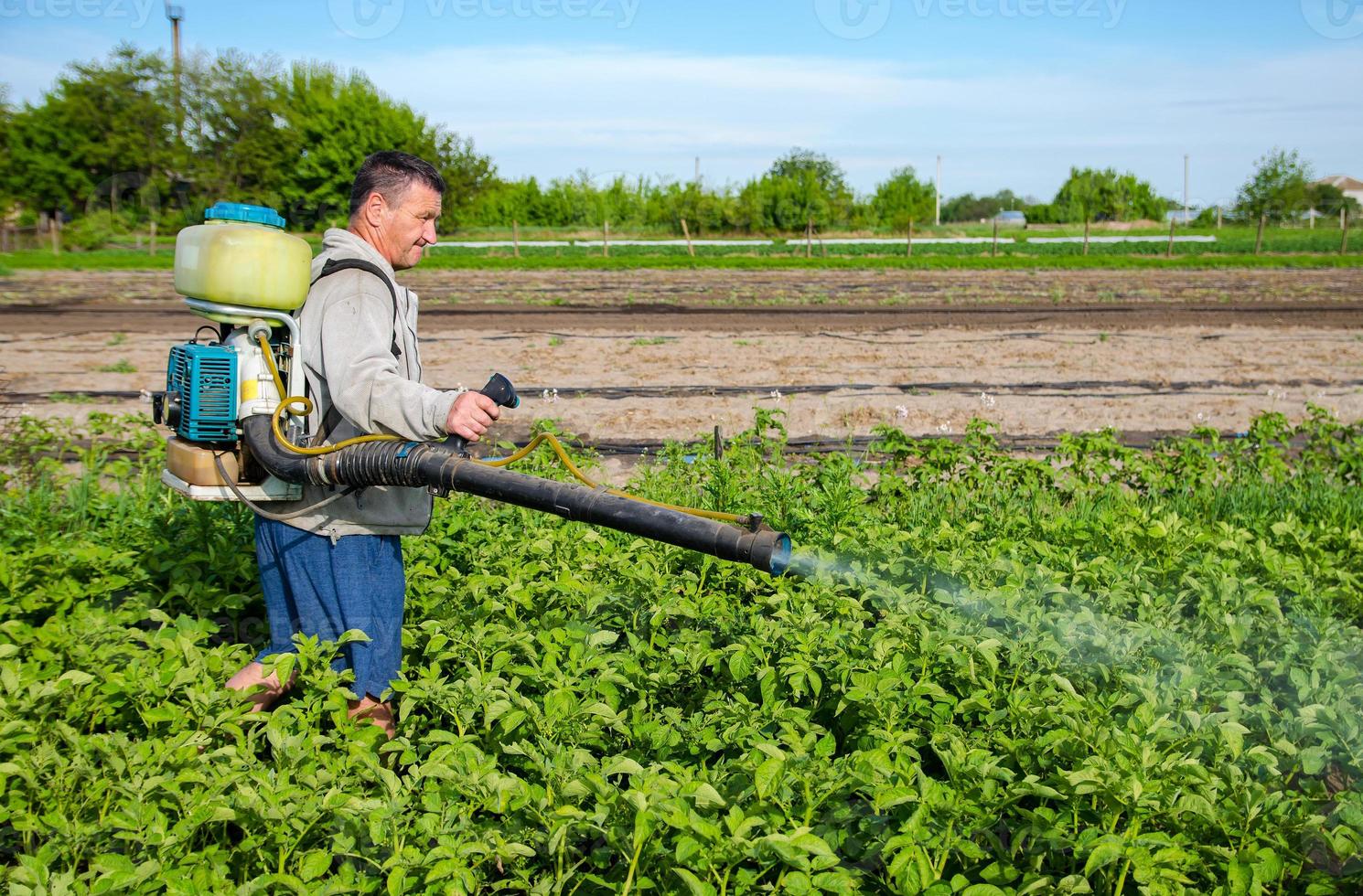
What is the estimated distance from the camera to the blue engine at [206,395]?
314 centimetres

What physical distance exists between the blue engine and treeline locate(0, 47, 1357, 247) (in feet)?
137

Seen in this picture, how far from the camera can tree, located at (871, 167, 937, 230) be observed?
2484 inches

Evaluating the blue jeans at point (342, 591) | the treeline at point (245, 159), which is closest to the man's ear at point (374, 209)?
the blue jeans at point (342, 591)

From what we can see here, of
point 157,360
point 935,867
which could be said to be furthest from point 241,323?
point 157,360

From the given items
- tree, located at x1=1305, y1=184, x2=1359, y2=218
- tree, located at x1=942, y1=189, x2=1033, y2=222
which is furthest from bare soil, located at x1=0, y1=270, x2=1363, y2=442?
tree, located at x1=942, y1=189, x2=1033, y2=222

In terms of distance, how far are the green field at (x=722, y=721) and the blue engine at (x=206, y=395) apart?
24.6 inches

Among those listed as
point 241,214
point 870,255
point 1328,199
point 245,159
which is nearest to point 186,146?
point 245,159

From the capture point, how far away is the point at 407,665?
149 inches

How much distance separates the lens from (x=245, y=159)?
47.5 m

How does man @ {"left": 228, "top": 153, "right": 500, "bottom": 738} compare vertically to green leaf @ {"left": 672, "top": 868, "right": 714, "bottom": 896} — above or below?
above

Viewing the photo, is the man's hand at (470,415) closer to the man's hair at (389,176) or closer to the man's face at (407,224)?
the man's face at (407,224)

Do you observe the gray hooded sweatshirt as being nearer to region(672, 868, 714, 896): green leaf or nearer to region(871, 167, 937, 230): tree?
region(672, 868, 714, 896): green leaf

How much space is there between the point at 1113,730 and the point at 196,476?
2602 millimetres

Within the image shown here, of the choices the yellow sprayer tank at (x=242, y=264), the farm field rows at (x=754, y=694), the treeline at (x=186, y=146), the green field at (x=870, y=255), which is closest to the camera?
the farm field rows at (x=754, y=694)
